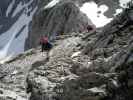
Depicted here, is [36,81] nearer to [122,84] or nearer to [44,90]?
[44,90]

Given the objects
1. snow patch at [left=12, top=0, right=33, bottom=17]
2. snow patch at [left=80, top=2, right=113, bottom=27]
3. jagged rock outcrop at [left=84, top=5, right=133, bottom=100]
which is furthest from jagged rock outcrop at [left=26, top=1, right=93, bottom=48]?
snow patch at [left=12, top=0, right=33, bottom=17]

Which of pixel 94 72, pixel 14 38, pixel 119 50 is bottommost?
pixel 94 72

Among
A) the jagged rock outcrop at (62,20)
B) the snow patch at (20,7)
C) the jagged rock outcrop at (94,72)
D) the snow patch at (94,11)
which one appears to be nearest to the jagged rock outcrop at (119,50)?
the jagged rock outcrop at (94,72)

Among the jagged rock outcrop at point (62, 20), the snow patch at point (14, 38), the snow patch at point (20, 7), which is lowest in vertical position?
the jagged rock outcrop at point (62, 20)

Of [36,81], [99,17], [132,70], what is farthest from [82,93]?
[99,17]

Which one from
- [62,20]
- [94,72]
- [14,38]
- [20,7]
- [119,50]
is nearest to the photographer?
[94,72]

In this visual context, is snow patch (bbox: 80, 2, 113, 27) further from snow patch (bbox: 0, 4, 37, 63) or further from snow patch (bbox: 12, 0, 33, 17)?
snow patch (bbox: 12, 0, 33, 17)

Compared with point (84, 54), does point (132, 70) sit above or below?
below

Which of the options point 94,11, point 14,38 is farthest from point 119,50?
point 14,38

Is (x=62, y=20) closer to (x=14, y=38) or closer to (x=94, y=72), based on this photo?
(x=94, y=72)

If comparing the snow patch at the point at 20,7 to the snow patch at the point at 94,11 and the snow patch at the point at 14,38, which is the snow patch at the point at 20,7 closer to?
the snow patch at the point at 14,38

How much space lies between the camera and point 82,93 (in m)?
18.3

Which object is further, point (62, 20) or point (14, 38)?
point (14, 38)

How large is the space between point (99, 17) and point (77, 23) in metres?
14.2
